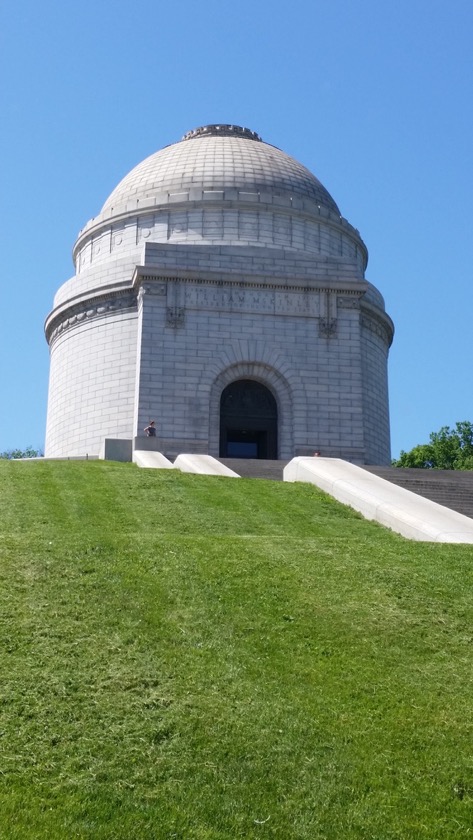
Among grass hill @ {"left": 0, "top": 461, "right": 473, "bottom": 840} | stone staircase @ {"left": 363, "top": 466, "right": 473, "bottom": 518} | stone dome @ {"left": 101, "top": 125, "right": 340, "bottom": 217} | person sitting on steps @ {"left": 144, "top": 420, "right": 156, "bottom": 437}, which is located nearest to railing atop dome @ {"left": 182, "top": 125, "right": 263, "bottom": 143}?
stone dome @ {"left": 101, "top": 125, "right": 340, "bottom": 217}

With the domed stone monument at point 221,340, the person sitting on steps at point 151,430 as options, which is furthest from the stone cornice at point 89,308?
the person sitting on steps at point 151,430

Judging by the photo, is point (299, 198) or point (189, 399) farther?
point (299, 198)

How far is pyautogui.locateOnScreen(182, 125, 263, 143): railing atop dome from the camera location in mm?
44781

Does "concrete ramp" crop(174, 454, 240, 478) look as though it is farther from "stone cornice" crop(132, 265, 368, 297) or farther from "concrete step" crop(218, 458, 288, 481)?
"stone cornice" crop(132, 265, 368, 297)

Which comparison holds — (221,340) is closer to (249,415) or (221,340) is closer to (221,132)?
(249,415)

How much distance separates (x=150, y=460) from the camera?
2450cm

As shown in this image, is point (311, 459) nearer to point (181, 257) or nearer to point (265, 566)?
point (265, 566)

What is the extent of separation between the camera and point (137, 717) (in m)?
7.62

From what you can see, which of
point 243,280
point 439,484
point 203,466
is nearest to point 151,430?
point 243,280

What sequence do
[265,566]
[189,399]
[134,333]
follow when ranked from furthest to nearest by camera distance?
[134,333] < [189,399] < [265,566]

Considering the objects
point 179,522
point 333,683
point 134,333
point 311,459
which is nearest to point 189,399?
point 134,333

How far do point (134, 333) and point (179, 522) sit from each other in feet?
65.7

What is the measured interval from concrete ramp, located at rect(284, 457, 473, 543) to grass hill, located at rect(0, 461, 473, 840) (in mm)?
1620

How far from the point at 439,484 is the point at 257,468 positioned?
15.2ft
